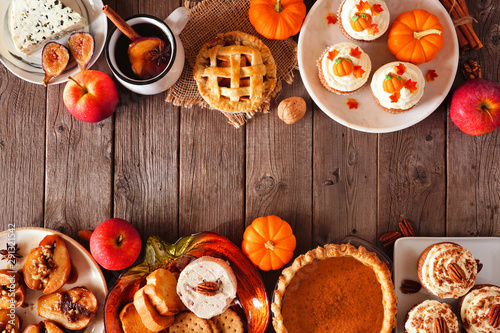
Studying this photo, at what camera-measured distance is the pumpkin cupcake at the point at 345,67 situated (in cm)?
147

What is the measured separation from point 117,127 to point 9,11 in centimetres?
60

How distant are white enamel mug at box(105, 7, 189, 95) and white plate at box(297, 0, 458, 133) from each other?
45 centimetres

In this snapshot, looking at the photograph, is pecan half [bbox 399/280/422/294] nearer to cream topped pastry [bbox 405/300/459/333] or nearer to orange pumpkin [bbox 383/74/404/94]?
cream topped pastry [bbox 405/300/459/333]

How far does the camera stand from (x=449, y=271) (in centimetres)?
148

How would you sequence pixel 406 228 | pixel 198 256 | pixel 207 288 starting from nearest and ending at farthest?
pixel 207 288
pixel 198 256
pixel 406 228

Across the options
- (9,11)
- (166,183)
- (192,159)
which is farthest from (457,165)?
(9,11)

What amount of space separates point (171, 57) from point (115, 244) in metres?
0.71

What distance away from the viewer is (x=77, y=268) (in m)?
1.61

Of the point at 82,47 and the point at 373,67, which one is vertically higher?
the point at 82,47

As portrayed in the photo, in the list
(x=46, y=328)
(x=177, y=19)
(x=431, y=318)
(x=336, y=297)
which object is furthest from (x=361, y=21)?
(x=46, y=328)

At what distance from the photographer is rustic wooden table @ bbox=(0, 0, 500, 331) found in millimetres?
1679

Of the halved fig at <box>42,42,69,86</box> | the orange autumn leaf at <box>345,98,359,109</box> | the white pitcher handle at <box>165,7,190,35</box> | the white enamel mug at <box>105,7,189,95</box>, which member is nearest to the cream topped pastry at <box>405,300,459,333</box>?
the orange autumn leaf at <box>345,98,359,109</box>

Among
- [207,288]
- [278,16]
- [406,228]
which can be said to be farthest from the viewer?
[406,228]

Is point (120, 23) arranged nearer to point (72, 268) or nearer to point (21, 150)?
point (21, 150)
